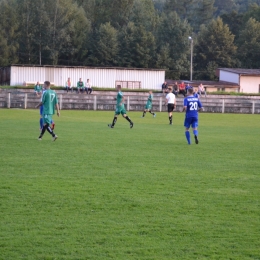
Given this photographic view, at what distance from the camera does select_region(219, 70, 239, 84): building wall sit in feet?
209

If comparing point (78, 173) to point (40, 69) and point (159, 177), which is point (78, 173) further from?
point (40, 69)

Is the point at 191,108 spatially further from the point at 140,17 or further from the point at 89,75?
the point at 140,17

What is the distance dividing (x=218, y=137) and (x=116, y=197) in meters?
11.3

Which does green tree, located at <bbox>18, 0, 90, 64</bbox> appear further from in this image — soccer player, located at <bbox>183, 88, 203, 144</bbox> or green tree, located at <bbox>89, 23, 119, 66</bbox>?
soccer player, located at <bbox>183, 88, 203, 144</bbox>

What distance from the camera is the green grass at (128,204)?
6.06 m

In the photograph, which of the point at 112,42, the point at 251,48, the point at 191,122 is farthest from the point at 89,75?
the point at 191,122

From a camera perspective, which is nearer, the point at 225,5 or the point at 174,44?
the point at 174,44

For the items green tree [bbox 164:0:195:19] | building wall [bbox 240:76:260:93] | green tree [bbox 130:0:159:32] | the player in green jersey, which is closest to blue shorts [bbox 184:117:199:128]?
the player in green jersey

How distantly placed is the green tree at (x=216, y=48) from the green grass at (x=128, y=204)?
6803cm

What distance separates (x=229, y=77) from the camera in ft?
216

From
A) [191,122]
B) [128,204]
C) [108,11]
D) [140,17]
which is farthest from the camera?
[108,11]

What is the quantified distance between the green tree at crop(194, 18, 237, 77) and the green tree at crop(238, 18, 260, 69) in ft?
5.00

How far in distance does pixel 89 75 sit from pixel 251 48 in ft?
107

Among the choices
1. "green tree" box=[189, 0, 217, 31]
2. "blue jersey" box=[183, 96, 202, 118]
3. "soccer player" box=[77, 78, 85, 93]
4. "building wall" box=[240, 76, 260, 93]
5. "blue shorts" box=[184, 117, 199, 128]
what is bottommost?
"blue shorts" box=[184, 117, 199, 128]
